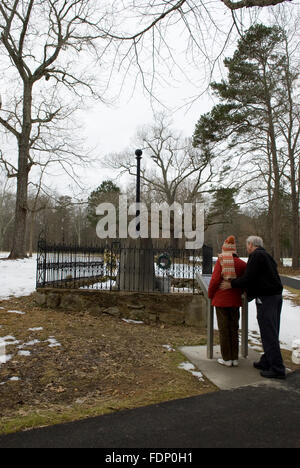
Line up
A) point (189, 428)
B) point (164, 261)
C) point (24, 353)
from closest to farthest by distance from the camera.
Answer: point (189, 428), point (24, 353), point (164, 261)

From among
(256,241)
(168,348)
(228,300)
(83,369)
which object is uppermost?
(256,241)

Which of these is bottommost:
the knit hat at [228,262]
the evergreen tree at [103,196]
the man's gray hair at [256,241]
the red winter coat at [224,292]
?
the red winter coat at [224,292]

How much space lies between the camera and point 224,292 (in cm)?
419

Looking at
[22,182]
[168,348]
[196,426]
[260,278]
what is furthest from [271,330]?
[22,182]

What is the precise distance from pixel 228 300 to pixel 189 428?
1835mm

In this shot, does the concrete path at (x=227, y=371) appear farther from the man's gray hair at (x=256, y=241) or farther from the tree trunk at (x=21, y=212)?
the tree trunk at (x=21, y=212)

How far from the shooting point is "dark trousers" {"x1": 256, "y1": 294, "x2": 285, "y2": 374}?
3.90 metres

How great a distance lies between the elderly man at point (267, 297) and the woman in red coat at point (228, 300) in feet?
0.68

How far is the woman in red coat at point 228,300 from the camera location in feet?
13.7

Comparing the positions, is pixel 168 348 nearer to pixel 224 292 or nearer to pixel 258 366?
pixel 258 366

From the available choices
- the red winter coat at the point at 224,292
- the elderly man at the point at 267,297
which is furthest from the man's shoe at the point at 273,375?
the red winter coat at the point at 224,292

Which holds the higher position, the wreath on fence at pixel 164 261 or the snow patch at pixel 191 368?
the wreath on fence at pixel 164 261

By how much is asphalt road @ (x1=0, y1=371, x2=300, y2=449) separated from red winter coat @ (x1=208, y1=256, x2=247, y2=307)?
46.1 inches

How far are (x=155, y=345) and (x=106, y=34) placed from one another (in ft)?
15.4
